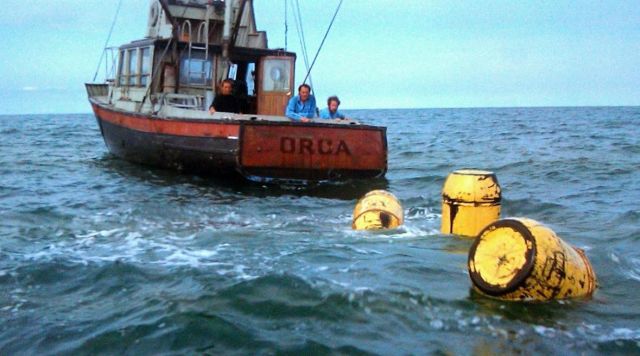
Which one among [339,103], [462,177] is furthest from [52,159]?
[462,177]

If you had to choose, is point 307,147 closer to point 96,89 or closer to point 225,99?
point 225,99

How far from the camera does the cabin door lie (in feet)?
46.5

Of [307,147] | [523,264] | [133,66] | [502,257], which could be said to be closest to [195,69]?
[133,66]

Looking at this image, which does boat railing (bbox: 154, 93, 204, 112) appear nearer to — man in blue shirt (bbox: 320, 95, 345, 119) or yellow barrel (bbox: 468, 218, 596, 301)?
man in blue shirt (bbox: 320, 95, 345, 119)

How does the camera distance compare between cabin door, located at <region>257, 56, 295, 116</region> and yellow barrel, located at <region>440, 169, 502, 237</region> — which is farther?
cabin door, located at <region>257, 56, 295, 116</region>

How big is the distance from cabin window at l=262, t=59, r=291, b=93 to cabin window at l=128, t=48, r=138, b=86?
2903 mm

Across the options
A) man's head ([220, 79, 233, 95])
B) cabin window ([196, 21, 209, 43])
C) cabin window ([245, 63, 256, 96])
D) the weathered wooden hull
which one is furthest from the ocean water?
cabin window ([196, 21, 209, 43])

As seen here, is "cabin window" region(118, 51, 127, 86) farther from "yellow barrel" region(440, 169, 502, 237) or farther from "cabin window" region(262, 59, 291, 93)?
"yellow barrel" region(440, 169, 502, 237)

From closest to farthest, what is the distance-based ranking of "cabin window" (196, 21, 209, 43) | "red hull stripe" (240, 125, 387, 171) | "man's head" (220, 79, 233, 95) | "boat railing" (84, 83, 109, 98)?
"red hull stripe" (240, 125, 387, 171) < "man's head" (220, 79, 233, 95) < "cabin window" (196, 21, 209, 43) < "boat railing" (84, 83, 109, 98)

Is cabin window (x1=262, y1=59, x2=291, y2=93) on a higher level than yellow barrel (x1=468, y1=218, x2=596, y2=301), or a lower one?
higher

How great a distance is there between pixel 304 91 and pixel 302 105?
0.29 metres

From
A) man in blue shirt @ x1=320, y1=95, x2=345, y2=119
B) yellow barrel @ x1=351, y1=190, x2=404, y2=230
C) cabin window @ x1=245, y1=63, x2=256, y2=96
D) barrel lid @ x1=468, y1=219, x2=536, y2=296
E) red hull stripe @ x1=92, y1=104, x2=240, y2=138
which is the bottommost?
yellow barrel @ x1=351, y1=190, x2=404, y2=230

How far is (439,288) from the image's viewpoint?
5.30m

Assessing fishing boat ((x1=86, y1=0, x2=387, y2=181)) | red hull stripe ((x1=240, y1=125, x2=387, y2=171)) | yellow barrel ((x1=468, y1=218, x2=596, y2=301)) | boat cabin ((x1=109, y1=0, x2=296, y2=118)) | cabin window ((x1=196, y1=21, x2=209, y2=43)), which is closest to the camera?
yellow barrel ((x1=468, y1=218, x2=596, y2=301))
